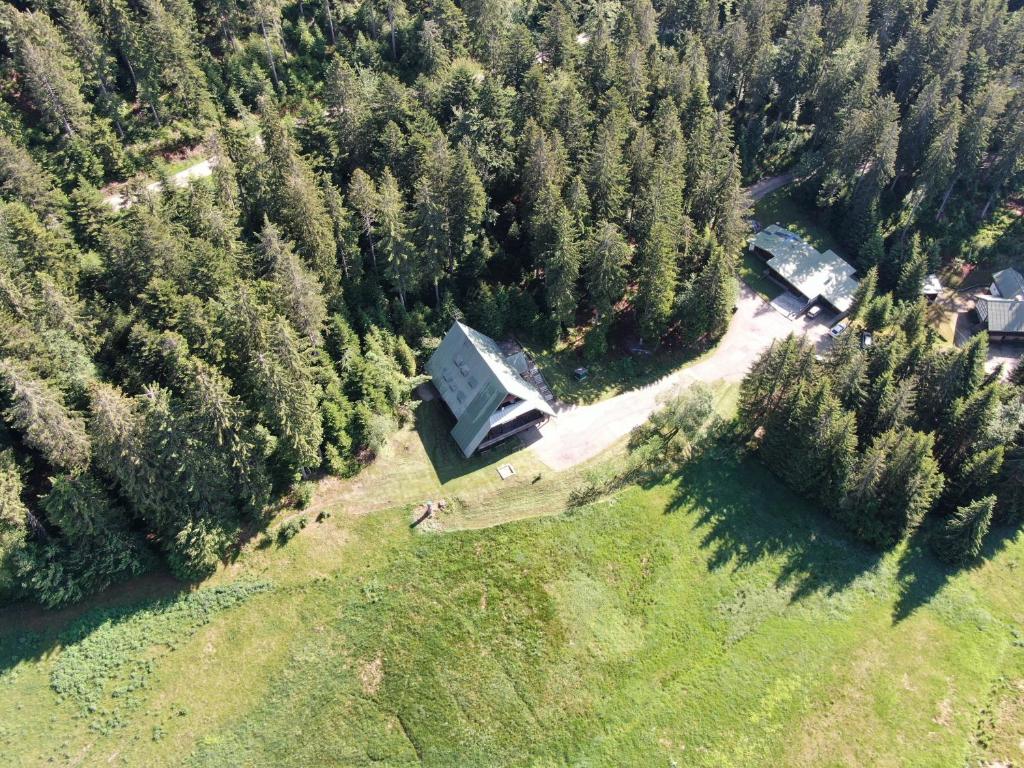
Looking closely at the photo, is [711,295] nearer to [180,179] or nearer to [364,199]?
[364,199]

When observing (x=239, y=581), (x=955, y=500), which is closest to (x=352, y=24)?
(x=239, y=581)

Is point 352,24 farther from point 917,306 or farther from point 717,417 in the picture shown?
point 917,306

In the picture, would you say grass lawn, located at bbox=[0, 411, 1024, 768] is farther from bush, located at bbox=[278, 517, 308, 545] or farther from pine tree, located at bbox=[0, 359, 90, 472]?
pine tree, located at bbox=[0, 359, 90, 472]

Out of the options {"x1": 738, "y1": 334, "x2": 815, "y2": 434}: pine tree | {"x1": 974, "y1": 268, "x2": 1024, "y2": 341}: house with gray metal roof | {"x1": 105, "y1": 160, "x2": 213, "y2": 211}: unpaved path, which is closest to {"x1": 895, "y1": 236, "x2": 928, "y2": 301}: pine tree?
{"x1": 974, "y1": 268, "x2": 1024, "y2": 341}: house with gray metal roof

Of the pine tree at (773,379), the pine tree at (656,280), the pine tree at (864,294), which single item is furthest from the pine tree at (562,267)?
the pine tree at (864,294)

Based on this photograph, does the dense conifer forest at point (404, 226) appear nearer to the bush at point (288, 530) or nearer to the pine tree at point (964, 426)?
the pine tree at point (964, 426)

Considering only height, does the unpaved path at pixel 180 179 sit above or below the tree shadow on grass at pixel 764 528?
above
